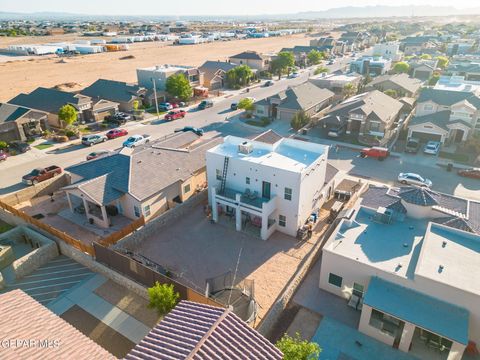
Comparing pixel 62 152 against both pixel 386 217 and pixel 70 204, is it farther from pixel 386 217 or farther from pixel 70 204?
pixel 386 217

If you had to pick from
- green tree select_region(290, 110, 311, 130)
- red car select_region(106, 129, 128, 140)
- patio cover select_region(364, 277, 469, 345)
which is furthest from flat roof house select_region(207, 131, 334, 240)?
red car select_region(106, 129, 128, 140)

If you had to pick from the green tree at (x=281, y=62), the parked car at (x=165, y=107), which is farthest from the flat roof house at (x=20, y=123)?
the green tree at (x=281, y=62)

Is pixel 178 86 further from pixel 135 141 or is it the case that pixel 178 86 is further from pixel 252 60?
pixel 252 60

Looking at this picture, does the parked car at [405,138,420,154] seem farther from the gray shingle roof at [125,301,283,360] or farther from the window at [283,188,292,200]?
the gray shingle roof at [125,301,283,360]

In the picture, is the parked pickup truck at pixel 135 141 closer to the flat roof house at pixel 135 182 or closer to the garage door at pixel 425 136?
the flat roof house at pixel 135 182

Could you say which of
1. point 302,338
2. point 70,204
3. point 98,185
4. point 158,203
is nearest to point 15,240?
point 70,204

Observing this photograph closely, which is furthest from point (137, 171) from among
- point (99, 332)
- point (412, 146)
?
point (412, 146)
